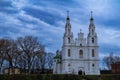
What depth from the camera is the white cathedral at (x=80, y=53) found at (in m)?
92.9

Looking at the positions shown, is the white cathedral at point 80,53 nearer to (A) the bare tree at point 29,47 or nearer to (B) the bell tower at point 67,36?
(B) the bell tower at point 67,36

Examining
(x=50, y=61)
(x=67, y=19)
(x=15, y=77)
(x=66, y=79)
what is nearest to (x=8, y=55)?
(x=15, y=77)

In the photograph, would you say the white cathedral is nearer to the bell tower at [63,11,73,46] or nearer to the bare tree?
the bell tower at [63,11,73,46]

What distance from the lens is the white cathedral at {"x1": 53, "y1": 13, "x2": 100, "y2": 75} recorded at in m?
92.9

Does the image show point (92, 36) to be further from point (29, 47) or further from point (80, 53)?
point (29, 47)

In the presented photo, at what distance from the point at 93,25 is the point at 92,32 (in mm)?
2013

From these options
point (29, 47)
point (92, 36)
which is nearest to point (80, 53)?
point (92, 36)

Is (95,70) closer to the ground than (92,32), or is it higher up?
closer to the ground

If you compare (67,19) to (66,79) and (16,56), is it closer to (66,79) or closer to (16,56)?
(16,56)

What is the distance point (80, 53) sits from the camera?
312 ft

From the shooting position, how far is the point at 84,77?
71.4 m

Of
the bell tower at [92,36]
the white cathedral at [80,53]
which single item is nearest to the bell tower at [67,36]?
the white cathedral at [80,53]

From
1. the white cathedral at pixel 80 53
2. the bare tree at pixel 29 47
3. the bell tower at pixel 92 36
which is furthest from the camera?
the bell tower at pixel 92 36

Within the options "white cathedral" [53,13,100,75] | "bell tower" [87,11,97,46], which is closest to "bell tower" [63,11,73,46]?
"white cathedral" [53,13,100,75]
